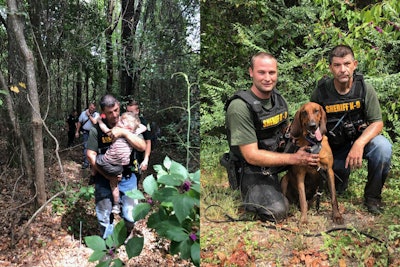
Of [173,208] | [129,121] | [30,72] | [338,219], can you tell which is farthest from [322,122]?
[30,72]

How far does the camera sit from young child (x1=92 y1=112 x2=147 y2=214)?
4.02 ft

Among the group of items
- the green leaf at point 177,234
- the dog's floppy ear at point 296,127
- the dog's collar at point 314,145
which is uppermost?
the dog's floppy ear at point 296,127

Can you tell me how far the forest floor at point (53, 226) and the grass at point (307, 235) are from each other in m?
0.44

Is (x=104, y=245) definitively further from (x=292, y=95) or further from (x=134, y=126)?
(x=292, y=95)

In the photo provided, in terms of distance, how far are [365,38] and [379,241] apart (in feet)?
2.01

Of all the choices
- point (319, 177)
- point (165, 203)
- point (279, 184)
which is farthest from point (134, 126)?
point (319, 177)

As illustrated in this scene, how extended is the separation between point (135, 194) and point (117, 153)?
17 centimetres

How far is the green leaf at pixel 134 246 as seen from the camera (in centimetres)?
129

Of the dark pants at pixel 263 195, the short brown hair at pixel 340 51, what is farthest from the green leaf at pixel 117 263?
the short brown hair at pixel 340 51

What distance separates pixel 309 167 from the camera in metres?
1.00

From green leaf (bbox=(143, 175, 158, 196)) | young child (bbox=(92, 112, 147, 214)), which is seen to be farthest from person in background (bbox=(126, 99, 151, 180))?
green leaf (bbox=(143, 175, 158, 196))

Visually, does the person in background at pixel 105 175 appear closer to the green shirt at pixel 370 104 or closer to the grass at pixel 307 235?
the grass at pixel 307 235

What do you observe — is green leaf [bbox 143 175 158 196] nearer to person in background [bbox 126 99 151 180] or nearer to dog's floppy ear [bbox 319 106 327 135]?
person in background [bbox 126 99 151 180]

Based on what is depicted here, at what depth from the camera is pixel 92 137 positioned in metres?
1.26
